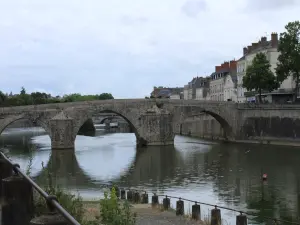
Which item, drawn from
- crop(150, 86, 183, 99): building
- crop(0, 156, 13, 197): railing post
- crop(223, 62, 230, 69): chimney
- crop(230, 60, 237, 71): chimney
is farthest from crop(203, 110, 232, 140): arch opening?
crop(150, 86, 183, 99): building

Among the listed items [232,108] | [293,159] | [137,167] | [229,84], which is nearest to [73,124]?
[137,167]

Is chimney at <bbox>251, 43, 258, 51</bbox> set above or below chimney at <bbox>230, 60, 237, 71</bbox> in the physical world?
above

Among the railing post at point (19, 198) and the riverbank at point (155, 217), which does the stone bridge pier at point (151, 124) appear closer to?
the riverbank at point (155, 217)

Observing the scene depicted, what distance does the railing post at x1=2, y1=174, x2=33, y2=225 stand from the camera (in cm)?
321

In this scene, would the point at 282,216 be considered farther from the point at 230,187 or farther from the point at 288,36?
the point at 288,36

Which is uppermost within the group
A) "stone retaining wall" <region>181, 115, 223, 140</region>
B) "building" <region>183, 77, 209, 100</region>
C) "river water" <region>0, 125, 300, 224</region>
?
"building" <region>183, 77, 209, 100</region>

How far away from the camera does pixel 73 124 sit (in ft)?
121

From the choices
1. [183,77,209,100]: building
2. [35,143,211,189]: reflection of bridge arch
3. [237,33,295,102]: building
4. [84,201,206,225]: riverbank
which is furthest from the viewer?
[183,77,209,100]: building

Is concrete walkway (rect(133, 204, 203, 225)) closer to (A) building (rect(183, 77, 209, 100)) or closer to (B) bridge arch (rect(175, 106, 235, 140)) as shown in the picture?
(B) bridge arch (rect(175, 106, 235, 140))

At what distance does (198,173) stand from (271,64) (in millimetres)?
29169

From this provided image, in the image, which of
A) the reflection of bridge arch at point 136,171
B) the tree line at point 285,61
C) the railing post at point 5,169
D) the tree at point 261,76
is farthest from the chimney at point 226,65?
the railing post at point 5,169

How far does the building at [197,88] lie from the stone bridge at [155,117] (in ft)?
110

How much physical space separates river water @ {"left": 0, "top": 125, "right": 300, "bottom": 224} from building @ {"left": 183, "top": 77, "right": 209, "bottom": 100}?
4160cm

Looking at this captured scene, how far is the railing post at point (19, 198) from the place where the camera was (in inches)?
126
